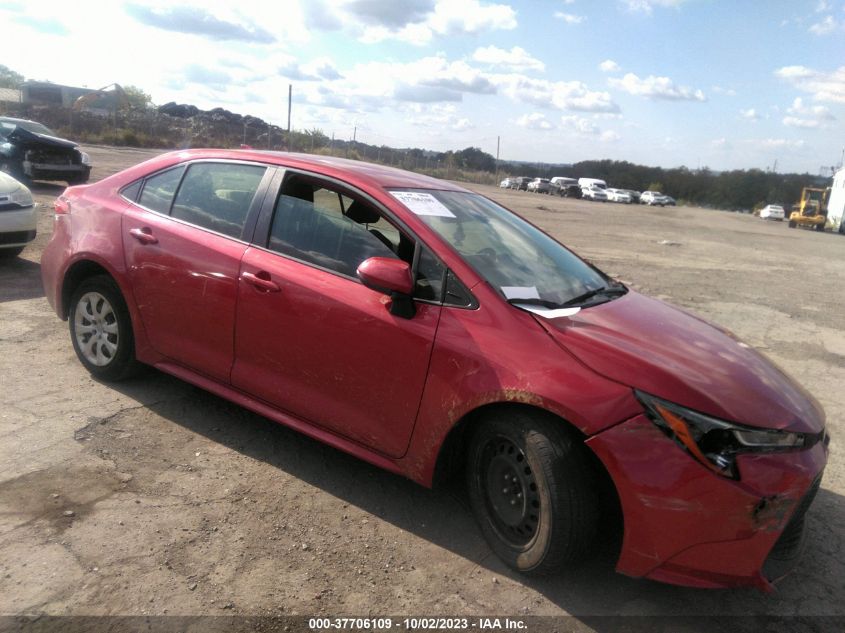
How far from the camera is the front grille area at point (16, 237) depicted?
713 centimetres

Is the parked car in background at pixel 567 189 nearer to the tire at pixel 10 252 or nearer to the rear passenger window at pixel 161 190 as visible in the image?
the tire at pixel 10 252

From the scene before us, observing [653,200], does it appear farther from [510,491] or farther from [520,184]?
[510,491]

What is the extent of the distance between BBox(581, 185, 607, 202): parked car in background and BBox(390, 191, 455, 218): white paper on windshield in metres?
60.4

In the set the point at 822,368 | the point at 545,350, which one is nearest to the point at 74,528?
the point at 545,350

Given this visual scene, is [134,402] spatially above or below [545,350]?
below

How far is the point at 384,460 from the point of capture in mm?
3221

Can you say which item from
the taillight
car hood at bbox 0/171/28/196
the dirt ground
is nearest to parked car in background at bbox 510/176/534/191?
car hood at bbox 0/171/28/196

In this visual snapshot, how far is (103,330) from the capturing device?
4.39 m

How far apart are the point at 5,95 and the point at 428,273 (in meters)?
64.0

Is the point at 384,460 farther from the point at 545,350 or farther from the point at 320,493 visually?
the point at 545,350

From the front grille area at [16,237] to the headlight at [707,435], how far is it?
23.4 feet

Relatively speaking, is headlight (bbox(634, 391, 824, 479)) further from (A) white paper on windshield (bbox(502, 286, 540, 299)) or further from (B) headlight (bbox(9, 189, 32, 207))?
(B) headlight (bbox(9, 189, 32, 207))

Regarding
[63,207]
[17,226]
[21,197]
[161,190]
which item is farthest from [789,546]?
[21,197]

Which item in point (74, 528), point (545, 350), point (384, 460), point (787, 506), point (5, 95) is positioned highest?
point (5, 95)
